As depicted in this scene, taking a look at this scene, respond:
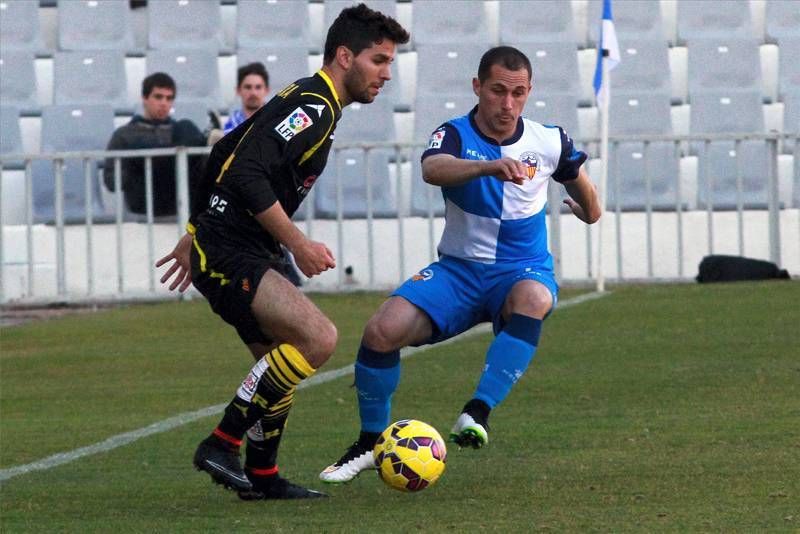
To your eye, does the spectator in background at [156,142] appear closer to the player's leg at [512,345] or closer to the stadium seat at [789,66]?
the stadium seat at [789,66]

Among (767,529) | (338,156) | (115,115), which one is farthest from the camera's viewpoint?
(115,115)

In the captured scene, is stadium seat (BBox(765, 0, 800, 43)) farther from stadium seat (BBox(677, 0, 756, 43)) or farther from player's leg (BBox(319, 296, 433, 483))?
player's leg (BBox(319, 296, 433, 483))

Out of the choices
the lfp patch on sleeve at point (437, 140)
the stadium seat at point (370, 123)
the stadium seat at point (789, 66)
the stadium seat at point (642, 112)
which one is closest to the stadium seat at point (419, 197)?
the stadium seat at point (370, 123)

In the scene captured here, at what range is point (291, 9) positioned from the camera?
1753cm

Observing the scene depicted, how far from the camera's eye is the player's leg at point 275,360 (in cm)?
555

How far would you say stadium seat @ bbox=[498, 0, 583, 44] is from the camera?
57.0ft

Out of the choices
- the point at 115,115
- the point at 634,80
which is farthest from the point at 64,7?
the point at 634,80

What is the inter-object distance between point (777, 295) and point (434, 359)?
362 centimetres

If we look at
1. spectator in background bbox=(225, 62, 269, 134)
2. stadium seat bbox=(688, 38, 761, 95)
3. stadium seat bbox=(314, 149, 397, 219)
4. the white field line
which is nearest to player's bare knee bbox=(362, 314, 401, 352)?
the white field line

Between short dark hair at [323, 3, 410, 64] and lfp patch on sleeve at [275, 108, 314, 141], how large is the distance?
32 centimetres

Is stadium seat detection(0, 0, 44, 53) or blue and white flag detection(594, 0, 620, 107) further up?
stadium seat detection(0, 0, 44, 53)

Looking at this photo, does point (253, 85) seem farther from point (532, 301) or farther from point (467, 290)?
point (532, 301)

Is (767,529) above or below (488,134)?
below

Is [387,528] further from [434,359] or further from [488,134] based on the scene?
[434,359]
